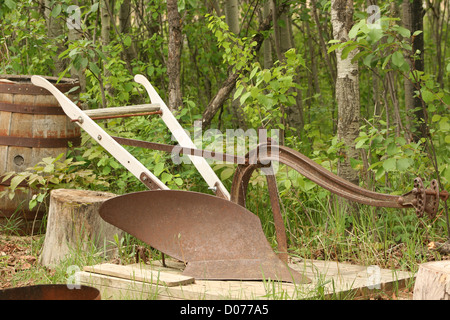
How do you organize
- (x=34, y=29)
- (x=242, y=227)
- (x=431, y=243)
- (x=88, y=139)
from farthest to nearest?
(x=34, y=29) → (x=88, y=139) → (x=431, y=243) → (x=242, y=227)

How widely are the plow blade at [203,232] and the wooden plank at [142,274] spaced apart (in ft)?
0.41

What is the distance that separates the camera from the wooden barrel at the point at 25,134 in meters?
4.92

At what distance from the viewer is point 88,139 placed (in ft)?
17.2

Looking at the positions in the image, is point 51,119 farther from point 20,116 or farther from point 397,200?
point 397,200

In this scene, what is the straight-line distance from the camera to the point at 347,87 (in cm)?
419

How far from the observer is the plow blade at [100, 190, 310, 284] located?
124 inches

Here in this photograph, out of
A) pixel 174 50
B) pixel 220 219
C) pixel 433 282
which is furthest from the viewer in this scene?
pixel 174 50

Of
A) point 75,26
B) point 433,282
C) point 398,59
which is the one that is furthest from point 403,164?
point 75,26

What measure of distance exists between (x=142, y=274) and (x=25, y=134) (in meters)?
2.22

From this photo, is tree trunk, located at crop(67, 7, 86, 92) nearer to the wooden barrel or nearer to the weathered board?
the wooden barrel

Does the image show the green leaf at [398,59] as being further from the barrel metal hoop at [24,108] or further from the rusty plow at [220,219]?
the barrel metal hoop at [24,108]

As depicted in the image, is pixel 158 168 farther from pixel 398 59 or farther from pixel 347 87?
pixel 398 59

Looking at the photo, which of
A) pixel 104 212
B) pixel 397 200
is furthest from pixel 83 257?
pixel 397 200
